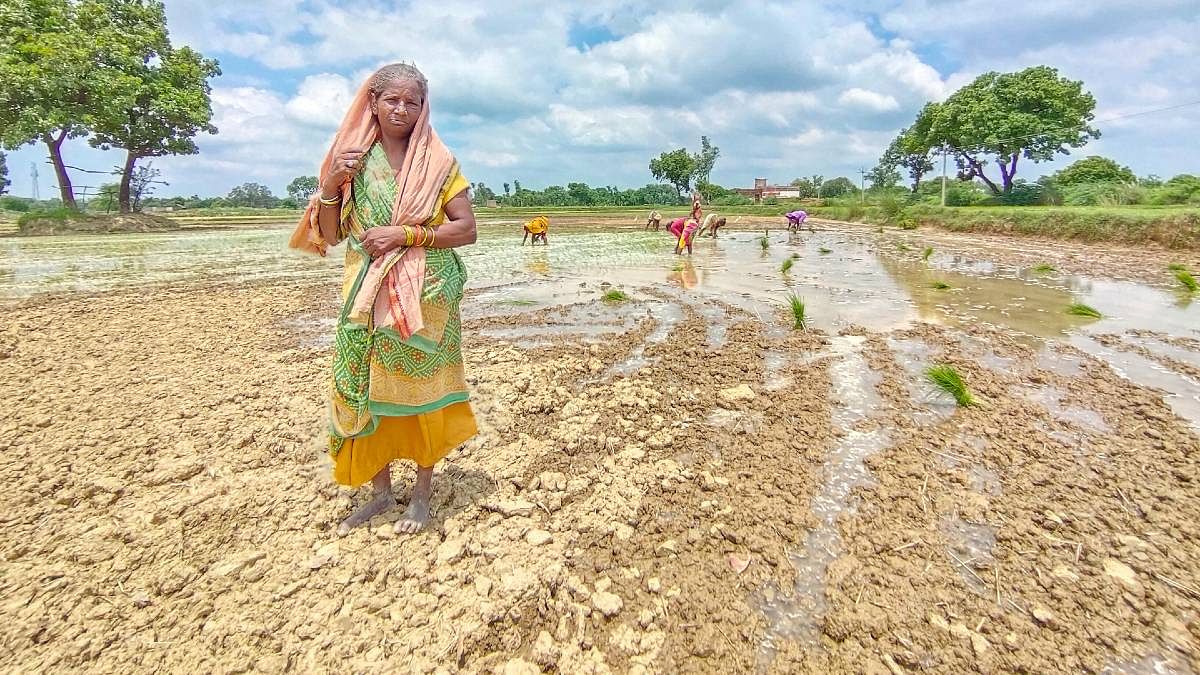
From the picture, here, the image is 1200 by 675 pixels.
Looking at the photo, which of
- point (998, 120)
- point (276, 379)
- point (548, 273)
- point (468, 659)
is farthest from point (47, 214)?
point (998, 120)

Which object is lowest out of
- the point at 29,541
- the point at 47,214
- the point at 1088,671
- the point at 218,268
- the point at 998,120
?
the point at 1088,671

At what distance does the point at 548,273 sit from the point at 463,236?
817 cm

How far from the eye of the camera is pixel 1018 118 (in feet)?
89.6

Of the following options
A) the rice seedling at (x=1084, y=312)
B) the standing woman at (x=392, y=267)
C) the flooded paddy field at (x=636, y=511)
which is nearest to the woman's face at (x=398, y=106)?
the standing woman at (x=392, y=267)

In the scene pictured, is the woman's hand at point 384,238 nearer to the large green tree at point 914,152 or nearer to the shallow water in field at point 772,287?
the shallow water in field at point 772,287

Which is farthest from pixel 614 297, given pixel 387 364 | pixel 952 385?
pixel 387 364

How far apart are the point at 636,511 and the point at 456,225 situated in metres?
1.35

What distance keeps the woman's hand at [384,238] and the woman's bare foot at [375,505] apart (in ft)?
3.06

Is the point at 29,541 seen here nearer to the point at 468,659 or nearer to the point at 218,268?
the point at 468,659

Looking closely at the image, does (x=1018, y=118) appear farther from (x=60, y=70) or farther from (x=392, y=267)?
(x=60, y=70)

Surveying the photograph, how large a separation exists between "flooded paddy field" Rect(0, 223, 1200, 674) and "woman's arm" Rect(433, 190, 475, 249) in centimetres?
111

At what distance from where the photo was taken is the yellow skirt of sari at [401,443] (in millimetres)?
2043

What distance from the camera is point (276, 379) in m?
3.92

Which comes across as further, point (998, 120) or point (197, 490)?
point (998, 120)
